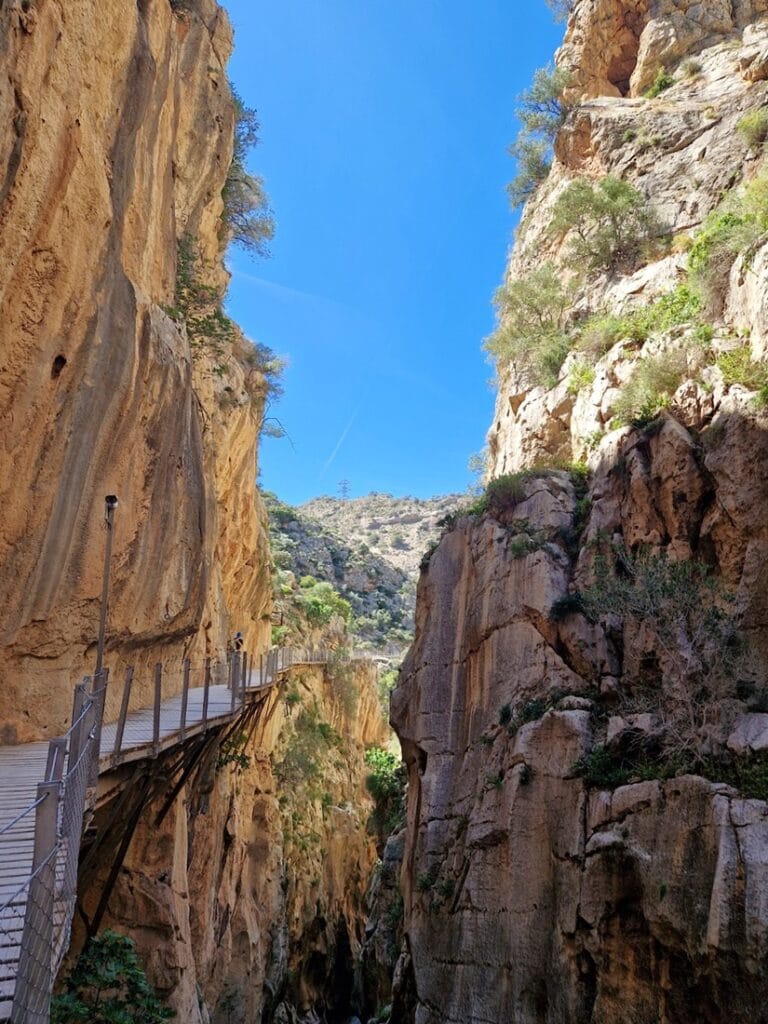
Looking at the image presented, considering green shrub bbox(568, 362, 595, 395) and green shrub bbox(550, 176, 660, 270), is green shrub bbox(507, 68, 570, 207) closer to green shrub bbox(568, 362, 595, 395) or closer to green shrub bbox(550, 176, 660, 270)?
green shrub bbox(550, 176, 660, 270)

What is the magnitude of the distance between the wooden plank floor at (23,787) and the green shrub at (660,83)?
31.3 metres

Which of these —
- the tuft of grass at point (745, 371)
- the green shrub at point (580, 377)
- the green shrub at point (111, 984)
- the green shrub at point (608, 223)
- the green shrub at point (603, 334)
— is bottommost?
the green shrub at point (111, 984)

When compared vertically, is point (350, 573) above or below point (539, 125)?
below

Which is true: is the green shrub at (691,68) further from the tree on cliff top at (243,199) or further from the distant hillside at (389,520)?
the distant hillside at (389,520)

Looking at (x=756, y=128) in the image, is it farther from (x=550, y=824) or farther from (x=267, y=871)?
(x=267, y=871)

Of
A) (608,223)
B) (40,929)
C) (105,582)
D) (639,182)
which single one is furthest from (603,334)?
(40,929)

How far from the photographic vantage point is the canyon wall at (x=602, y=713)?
30.6 feet

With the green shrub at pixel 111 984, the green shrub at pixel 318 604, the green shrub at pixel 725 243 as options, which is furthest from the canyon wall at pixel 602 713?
the green shrub at pixel 318 604

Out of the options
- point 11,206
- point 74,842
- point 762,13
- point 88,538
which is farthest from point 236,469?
point 762,13

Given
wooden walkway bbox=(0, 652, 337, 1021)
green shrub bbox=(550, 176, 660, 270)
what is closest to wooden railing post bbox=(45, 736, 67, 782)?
wooden walkway bbox=(0, 652, 337, 1021)

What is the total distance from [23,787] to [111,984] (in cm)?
271

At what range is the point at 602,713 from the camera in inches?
488

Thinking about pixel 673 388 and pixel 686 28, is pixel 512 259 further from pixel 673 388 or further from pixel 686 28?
pixel 673 388

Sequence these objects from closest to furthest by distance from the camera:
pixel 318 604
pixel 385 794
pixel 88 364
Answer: pixel 88 364
pixel 385 794
pixel 318 604
